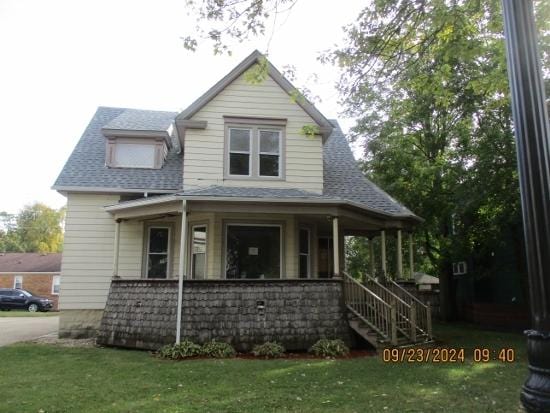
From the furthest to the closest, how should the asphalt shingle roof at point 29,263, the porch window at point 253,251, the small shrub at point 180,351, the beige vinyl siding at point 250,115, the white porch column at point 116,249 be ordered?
the asphalt shingle roof at point 29,263
the beige vinyl siding at point 250,115
the porch window at point 253,251
the white porch column at point 116,249
the small shrub at point 180,351

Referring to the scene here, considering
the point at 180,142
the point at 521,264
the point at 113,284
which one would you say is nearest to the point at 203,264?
the point at 113,284

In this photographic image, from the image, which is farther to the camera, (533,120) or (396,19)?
(396,19)

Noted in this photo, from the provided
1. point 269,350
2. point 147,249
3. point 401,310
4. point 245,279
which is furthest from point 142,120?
point 401,310

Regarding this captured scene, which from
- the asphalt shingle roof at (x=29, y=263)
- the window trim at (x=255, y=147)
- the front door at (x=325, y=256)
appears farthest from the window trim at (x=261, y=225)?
the asphalt shingle roof at (x=29, y=263)

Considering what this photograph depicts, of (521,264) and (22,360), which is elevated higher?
(521,264)

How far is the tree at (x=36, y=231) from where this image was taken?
66.0m

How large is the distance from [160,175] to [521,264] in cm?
1133

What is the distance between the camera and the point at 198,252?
44.0 feet

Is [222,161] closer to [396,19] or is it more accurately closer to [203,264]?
[203,264]

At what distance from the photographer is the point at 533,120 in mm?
2410

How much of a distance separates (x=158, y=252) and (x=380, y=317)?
6.75 metres

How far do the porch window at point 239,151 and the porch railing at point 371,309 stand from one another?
4234mm

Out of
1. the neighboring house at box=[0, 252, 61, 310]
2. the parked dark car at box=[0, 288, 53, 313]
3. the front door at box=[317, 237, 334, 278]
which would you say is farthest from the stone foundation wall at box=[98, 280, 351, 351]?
the neighboring house at box=[0, 252, 61, 310]

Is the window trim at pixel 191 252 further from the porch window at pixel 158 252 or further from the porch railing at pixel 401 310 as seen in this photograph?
the porch railing at pixel 401 310
